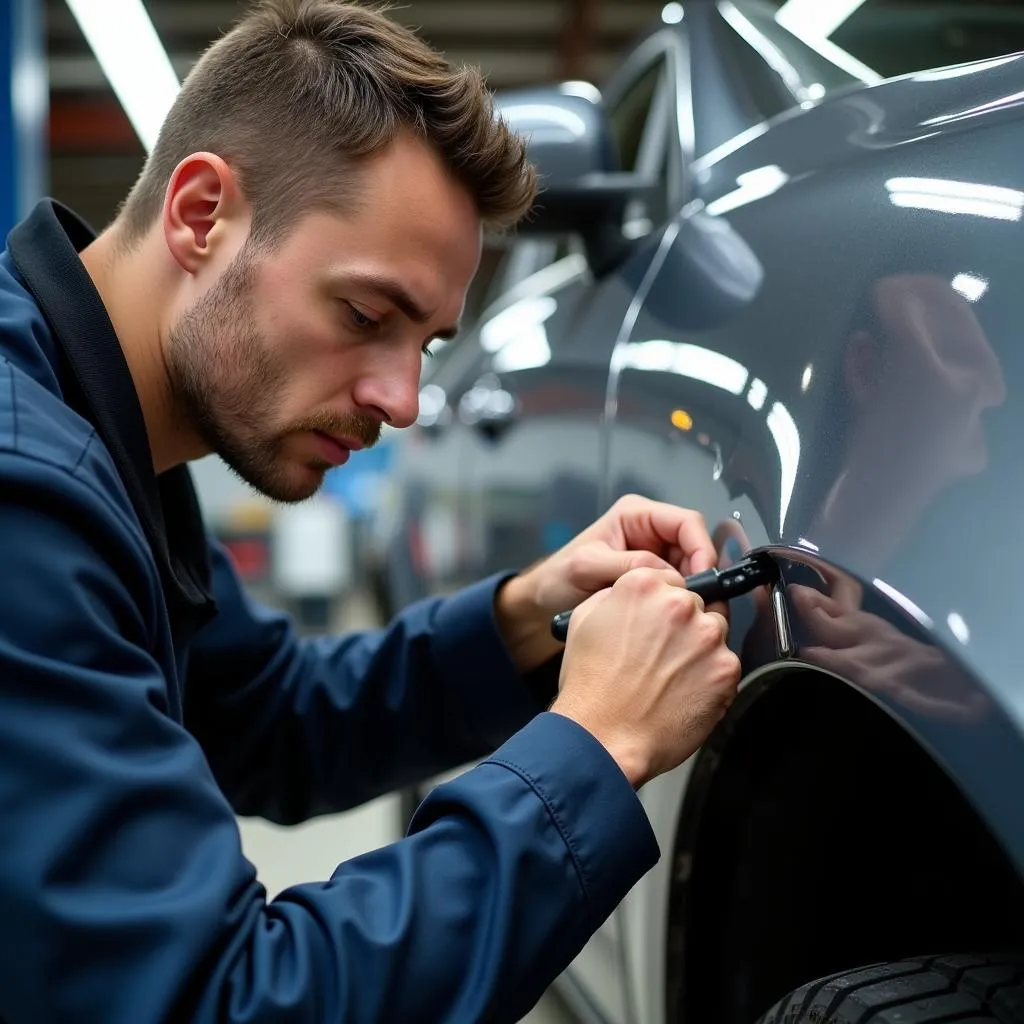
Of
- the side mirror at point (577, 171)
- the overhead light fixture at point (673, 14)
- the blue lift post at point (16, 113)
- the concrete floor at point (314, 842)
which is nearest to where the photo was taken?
the side mirror at point (577, 171)

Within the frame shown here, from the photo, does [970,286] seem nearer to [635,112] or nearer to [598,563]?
[598,563]

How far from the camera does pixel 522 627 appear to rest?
4.02 ft

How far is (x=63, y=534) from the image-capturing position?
736 millimetres

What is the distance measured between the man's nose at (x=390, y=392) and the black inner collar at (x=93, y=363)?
0.17m

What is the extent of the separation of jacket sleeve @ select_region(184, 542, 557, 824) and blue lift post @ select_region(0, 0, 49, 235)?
6.85ft

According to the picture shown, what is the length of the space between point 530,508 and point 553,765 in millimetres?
666

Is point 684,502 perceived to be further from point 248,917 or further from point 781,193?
point 248,917

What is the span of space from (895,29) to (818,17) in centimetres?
11

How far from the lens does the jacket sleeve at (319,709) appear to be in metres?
1.28

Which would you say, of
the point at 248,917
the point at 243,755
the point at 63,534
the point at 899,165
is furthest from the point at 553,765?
the point at 243,755

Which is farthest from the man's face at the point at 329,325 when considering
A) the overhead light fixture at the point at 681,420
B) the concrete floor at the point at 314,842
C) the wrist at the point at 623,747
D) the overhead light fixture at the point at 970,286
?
the concrete floor at the point at 314,842

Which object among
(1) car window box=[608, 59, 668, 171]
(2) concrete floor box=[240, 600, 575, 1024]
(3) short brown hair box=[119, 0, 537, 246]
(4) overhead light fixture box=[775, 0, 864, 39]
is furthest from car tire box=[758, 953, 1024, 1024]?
(2) concrete floor box=[240, 600, 575, 1024]

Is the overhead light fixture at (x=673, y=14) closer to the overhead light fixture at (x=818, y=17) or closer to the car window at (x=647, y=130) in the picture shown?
the car window at (x=647, y=130)

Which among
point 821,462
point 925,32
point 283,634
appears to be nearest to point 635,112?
point 925,32
